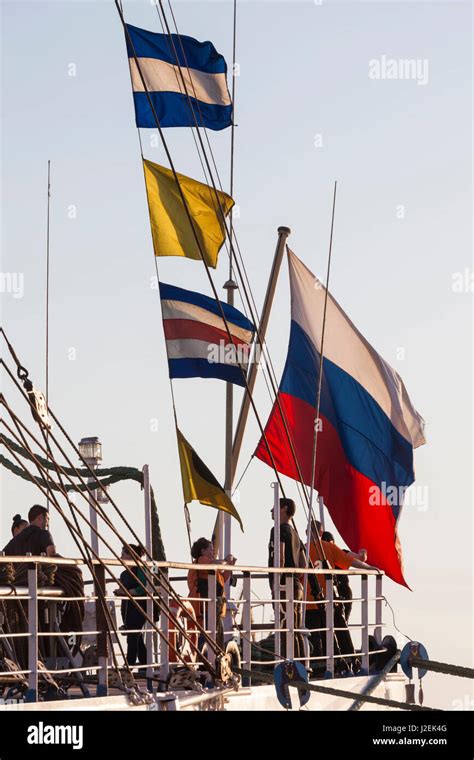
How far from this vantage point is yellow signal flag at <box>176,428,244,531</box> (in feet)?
60.0

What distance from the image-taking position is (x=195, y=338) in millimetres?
20453

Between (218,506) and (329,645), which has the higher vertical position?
(218,506)

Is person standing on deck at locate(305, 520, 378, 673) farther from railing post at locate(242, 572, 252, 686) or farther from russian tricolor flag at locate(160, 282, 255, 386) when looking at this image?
railing post at locate(242, 572, 252, 686)

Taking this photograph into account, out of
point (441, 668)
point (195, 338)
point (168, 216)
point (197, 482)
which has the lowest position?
point (441, 668)

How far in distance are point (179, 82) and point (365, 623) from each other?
25.4 feet

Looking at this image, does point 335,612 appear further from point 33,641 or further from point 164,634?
point 33,641

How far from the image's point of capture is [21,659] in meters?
15.6

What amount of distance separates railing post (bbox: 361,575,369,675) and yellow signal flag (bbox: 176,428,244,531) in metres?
3.90

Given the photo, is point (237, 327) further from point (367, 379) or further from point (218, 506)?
point (367, 379)

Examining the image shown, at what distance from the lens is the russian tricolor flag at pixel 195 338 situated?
66.8ft

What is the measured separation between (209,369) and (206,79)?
4.55 meters

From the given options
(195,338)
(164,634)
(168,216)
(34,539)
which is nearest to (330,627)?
(195,338)
